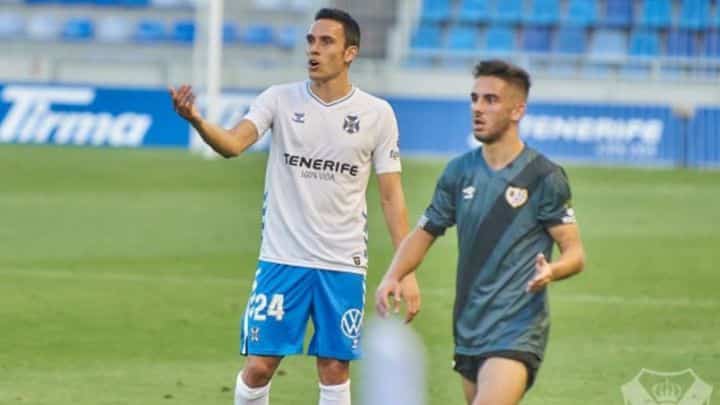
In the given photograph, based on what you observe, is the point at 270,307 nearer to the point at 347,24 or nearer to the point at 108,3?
the point at 347,24

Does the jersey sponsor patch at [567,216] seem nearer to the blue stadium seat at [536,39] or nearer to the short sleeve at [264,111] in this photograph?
the short sleeve at [264,111]

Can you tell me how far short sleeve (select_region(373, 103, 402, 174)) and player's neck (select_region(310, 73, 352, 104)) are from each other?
23 cm

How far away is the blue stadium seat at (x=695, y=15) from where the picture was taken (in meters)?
48.5

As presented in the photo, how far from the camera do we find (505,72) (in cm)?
779

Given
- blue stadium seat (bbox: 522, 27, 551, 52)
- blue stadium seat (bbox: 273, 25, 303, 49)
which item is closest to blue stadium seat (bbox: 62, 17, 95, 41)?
blue stadium seat (bbox: 273, 25, 303, 49)

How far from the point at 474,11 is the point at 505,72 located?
42.3 meters

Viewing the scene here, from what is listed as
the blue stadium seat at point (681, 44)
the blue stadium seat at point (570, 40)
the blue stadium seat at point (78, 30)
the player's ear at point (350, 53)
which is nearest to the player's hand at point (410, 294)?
the player's ear at point (350, 53)

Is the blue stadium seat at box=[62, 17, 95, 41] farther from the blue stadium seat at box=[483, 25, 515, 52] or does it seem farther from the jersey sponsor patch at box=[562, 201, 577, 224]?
the jersey sponsor patch at box=[562, 201, 577, 224]

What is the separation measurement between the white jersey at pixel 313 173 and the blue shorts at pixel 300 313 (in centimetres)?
6

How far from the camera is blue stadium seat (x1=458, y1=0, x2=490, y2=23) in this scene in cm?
4956

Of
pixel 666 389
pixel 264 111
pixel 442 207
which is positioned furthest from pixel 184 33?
pixel 442 207

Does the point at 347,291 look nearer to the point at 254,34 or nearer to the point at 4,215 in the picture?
the point at 4,215

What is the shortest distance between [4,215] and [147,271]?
245 inches

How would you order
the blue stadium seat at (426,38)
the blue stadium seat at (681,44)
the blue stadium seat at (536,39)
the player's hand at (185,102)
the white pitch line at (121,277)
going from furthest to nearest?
the blue stadium seat at (536,39)
the blue stadium seat at (426,38)
the blue stadium seat at (681,44)
the white pitch line at (121,277)
the player's hand at (185,102)
